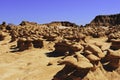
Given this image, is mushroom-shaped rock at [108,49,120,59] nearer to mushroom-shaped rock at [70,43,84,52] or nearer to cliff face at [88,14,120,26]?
mushroom-shaped rock at [70,43,84,52]

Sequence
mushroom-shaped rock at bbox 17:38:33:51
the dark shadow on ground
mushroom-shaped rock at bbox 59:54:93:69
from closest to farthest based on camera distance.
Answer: mushroom-shaped rock at bbox 59:54:93:69 < the dark shadow on ground < mushroom-shaped rock at bbox 17:38:33:51

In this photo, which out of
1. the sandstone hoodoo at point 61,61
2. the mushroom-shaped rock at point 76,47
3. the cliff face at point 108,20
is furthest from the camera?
the cliff face at point 108,20

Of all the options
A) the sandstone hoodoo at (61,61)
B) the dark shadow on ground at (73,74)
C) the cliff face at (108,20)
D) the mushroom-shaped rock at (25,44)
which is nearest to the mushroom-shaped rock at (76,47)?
the sandstone hoodoo at (61,61)

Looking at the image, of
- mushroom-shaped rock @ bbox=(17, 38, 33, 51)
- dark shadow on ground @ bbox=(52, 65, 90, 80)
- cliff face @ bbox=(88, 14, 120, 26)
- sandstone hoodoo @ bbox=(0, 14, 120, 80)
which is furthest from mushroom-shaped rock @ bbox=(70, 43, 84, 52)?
cliff face @ bbox=(88, 14, 120, 26)

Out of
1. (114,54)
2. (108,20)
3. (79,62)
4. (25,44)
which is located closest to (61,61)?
(79,62)

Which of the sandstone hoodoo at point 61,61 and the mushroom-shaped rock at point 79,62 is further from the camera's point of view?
the sandstone hoodoo at point 61,61

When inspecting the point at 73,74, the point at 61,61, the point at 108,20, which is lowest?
the point at 73,74

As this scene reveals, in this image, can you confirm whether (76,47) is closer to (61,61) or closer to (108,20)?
(61,61)

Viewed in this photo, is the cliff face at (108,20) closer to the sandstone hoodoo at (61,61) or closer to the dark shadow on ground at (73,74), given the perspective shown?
the sandstone hoodoo at (61,61)

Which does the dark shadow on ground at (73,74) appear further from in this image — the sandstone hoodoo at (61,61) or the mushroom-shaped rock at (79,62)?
the mushroom-shaped rock at (79,62)

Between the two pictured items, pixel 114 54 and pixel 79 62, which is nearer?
pixel 79 62

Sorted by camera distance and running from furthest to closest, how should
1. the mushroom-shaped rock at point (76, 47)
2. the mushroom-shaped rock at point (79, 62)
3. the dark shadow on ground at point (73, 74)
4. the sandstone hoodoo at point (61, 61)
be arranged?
the mushroom-shaped rock at point (76, 47), the sandstone hoodoo at point (61, 61), the dark shadow on ground at point (73, 74), the mushroom-shaped rock at point (79, 62)

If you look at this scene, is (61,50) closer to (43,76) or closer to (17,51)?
(17,51)

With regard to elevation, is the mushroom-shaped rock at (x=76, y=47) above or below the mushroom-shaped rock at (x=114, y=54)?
below
